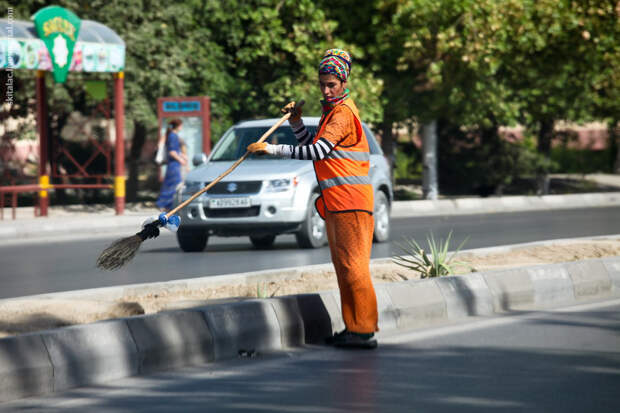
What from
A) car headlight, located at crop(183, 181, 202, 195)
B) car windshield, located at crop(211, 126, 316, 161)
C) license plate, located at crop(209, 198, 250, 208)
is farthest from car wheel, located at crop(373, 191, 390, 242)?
car headlight, located at crop(183, 181, 202, 195)

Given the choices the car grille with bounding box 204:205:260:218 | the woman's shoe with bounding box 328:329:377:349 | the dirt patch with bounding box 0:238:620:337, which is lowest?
the woman's shoe with bounding box 328:329:377:349

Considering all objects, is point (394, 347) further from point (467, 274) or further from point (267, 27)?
point (267, 27)

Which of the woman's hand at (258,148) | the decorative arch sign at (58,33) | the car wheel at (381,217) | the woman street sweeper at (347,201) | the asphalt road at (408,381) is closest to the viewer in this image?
the asphalt road at (408,381)

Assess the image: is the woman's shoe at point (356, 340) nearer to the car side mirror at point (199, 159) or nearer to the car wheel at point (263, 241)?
the car side mirror at point (199, 159)

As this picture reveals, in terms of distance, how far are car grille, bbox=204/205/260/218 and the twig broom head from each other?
613cm

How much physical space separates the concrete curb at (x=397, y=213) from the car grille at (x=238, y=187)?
5.04 m

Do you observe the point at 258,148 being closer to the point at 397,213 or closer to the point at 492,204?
the point at 397,213

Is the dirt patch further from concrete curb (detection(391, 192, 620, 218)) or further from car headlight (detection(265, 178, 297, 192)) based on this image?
concrete curb (detection(391, 192, 620, 218))

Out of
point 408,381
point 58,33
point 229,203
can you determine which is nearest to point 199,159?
point 229,203

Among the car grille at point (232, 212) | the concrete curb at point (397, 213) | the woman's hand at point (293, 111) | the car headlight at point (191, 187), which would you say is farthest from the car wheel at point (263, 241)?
the woman's hand at point (293, 111)

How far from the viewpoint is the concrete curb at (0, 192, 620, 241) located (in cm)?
1830

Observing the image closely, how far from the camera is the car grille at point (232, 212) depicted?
1388cm

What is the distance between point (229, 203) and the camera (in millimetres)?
13922

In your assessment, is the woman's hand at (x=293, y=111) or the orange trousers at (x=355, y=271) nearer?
the orange trousers at (x=355, y=271)
